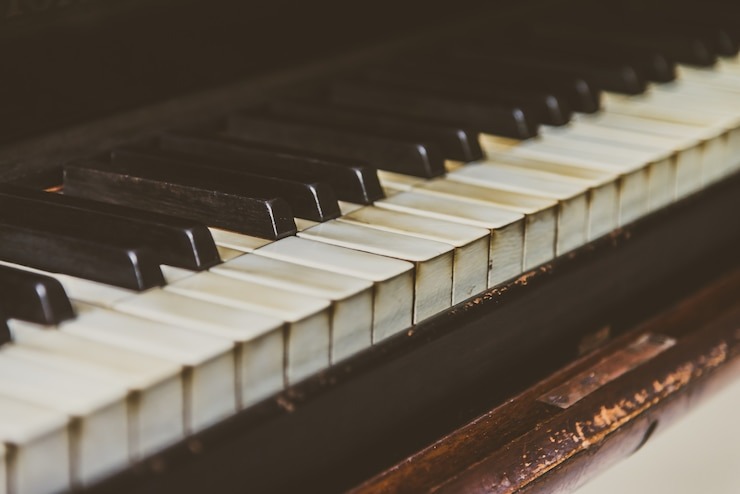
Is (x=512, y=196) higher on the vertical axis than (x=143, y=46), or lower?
lower

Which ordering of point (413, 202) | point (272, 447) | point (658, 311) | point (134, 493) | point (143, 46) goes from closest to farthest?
point (134, 493)
point (272, 447)
point (413, 202)
point (143, 46)
point (658, 311)

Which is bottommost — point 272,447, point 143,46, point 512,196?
point 272,447

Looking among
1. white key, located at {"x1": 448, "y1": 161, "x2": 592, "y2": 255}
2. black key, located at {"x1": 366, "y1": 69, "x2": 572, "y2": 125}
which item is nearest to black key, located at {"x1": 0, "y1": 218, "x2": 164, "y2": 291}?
white key, located at {"x1": 448, "y1": 161, "x2": 592, "y2": 255}

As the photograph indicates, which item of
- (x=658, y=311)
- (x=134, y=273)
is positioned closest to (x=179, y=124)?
(x=134, y=273)

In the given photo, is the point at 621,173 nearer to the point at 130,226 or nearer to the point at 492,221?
the point at 492,221

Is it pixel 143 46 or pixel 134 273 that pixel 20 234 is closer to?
pixel 134 273

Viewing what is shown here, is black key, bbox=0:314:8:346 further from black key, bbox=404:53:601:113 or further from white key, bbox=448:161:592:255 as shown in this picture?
black key, bbox=404:53:601:113
